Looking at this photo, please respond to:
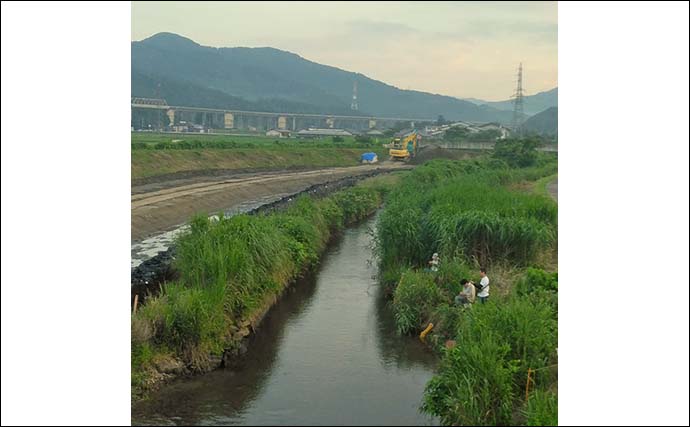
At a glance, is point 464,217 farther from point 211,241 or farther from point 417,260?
point 211,241

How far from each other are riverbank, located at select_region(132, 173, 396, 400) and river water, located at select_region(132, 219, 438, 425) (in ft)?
1.37

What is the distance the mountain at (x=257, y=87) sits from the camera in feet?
455

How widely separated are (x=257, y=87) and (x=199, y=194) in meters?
131

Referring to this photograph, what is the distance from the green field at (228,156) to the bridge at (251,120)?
124ft

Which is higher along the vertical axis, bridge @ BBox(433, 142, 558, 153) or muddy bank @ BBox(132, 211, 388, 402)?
bridge @ BBox(433, 142, 558, 153)

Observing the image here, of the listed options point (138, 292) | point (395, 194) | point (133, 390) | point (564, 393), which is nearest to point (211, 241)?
point (138, 292)

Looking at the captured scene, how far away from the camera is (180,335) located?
595 inches

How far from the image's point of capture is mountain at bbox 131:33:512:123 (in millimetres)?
138750

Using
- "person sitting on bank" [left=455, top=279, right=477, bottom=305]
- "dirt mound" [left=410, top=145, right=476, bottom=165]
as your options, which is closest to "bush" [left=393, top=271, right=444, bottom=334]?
"person sitting on bank" [left=455, top=279, right=477, bottom=305]

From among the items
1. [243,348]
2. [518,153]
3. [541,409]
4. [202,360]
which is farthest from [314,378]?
[518,153]

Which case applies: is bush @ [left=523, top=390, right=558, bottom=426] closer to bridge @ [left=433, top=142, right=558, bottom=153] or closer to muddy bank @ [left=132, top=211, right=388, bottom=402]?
muddy bank @ [left=132, top=211, right=388, bottom=402]

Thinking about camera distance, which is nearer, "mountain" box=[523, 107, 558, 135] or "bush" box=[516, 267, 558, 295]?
"bush" box=[516, 267, 558, 295]

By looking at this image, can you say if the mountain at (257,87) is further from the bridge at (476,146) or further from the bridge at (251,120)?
the bridge at (476,146)

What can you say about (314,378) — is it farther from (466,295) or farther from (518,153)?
(518,153)
